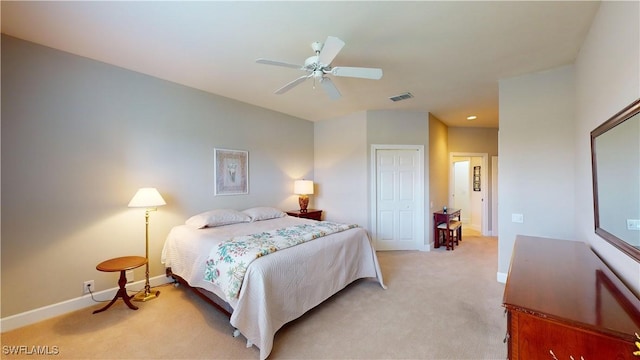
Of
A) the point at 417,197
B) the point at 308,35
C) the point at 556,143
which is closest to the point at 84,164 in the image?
the point at 308,35

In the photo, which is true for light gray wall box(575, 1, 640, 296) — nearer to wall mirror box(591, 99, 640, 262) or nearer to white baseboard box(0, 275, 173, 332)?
wall mirror box(591, 99, 640, 262)

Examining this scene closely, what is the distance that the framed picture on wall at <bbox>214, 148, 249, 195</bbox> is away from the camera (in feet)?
12.9

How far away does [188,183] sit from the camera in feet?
11.8

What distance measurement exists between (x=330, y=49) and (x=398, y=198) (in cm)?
356

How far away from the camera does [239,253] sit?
222 cm

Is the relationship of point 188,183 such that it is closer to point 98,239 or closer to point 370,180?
point 98,239

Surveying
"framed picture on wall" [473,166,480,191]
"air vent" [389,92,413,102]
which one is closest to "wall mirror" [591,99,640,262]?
"air vent" [389,92,413,102]

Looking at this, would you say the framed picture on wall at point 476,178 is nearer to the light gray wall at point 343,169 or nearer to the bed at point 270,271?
the light gray wall at point 343,169

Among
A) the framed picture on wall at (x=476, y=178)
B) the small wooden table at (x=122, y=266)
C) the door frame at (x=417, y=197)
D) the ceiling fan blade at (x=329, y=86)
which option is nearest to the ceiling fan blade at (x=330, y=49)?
the ceiling fan blade at (x=329, y=86)

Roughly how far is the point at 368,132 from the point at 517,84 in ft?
7.49

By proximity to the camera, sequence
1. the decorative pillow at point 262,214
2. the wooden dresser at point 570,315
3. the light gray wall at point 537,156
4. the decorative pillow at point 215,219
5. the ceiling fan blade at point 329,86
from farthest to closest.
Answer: the decorative pillow at point 262,214, the decorative pillow at point 215,219, the light gray wall at point 537,156, the ceiling fan blade at point 329,86, the wooden dresser at point 570,315

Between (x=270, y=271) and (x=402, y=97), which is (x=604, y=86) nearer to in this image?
(x=402, y=97)

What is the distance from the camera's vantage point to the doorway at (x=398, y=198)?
488cm

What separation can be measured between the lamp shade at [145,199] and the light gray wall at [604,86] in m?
3.87
